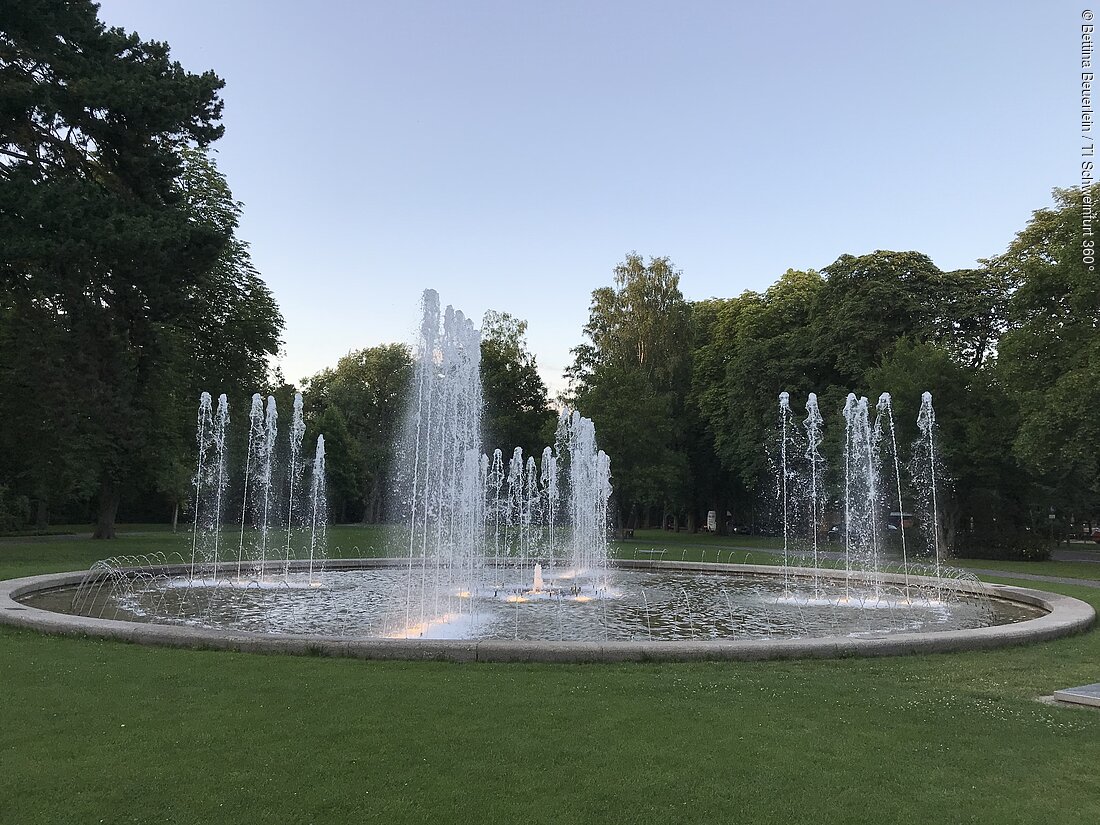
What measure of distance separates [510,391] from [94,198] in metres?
41.8

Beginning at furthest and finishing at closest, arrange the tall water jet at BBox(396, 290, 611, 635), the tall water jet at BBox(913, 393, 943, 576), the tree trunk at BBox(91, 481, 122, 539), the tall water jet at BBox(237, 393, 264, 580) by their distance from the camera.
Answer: the tree trunk at BBox(91, 481, 122, 539) < the tall water jet at BBox(237, 393, 264, 580) < the tall water jet at BBox(913, 393, 943, 576) < the tall water jet at BBox(396, 290, 611, 635)

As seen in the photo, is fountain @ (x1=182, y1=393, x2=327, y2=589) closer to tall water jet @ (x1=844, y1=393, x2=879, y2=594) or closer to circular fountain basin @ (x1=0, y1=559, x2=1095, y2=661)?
circular fountain basin @ (x1=0, y1=559, x2=1095, y2=661)

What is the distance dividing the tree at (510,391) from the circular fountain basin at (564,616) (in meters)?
32.0

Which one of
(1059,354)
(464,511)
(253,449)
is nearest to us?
(1059,354)

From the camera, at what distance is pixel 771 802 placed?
16.1 feet

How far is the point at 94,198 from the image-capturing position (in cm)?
1661

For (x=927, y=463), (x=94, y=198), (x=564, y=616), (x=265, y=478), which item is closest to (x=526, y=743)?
(x=564, y=616)

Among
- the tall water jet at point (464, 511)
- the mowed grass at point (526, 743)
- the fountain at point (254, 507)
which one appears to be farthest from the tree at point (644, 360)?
the mowed grass at point (526, 743)

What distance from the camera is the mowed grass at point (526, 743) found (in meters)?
4.77

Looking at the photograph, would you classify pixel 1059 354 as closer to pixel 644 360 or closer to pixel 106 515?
pixel 644 360

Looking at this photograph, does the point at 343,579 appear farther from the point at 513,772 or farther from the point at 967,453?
the point at 967,453

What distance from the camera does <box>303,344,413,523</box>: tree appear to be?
6053 centimetres

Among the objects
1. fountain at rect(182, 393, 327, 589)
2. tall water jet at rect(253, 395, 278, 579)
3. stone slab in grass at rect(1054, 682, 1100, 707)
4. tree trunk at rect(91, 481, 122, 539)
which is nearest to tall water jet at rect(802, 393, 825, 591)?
fountain at rect(182, 393, 327, 589)

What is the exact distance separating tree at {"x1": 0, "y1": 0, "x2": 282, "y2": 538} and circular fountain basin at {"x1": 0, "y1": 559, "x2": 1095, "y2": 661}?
6201mm
